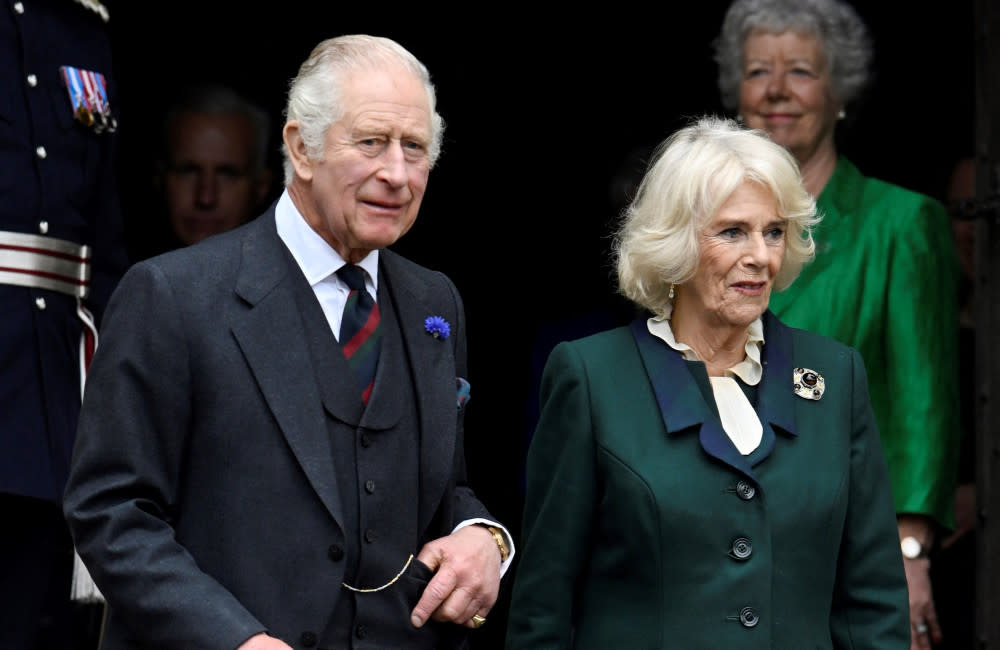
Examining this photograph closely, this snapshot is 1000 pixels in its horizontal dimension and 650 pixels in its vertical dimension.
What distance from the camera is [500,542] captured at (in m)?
3.24

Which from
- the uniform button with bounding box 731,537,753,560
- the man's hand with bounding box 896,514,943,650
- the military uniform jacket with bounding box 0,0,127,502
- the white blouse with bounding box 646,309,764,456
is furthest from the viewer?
the man's hand with bounding box 896,514,943,650

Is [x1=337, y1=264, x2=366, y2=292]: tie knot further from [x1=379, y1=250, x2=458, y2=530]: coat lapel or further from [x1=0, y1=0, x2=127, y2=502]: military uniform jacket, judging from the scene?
[x1=0, y1=0, x2=127, y2=502]: military uniform jacket

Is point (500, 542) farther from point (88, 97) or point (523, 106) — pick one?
point (523, 106)

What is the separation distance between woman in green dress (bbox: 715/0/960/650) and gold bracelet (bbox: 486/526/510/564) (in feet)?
4.58

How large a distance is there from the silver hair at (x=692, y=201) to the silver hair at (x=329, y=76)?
1.77 feet

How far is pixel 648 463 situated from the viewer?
10.6ft

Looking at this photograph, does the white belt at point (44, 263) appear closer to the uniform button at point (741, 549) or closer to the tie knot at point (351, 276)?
the tie knot at point (351, 276)

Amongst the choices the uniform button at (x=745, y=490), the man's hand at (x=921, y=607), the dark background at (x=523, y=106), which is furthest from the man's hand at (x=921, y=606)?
the dark background at (x=523, y=106)

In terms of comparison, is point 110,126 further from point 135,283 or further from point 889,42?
point 889,42

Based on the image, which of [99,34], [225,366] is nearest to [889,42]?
[99,34]

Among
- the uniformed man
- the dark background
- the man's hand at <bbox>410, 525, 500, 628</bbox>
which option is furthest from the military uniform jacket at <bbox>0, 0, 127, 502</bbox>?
the dark background

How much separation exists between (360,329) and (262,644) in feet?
2.01

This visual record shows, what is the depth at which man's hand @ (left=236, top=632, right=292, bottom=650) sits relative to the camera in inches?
110

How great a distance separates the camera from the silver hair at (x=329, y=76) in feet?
10.1
